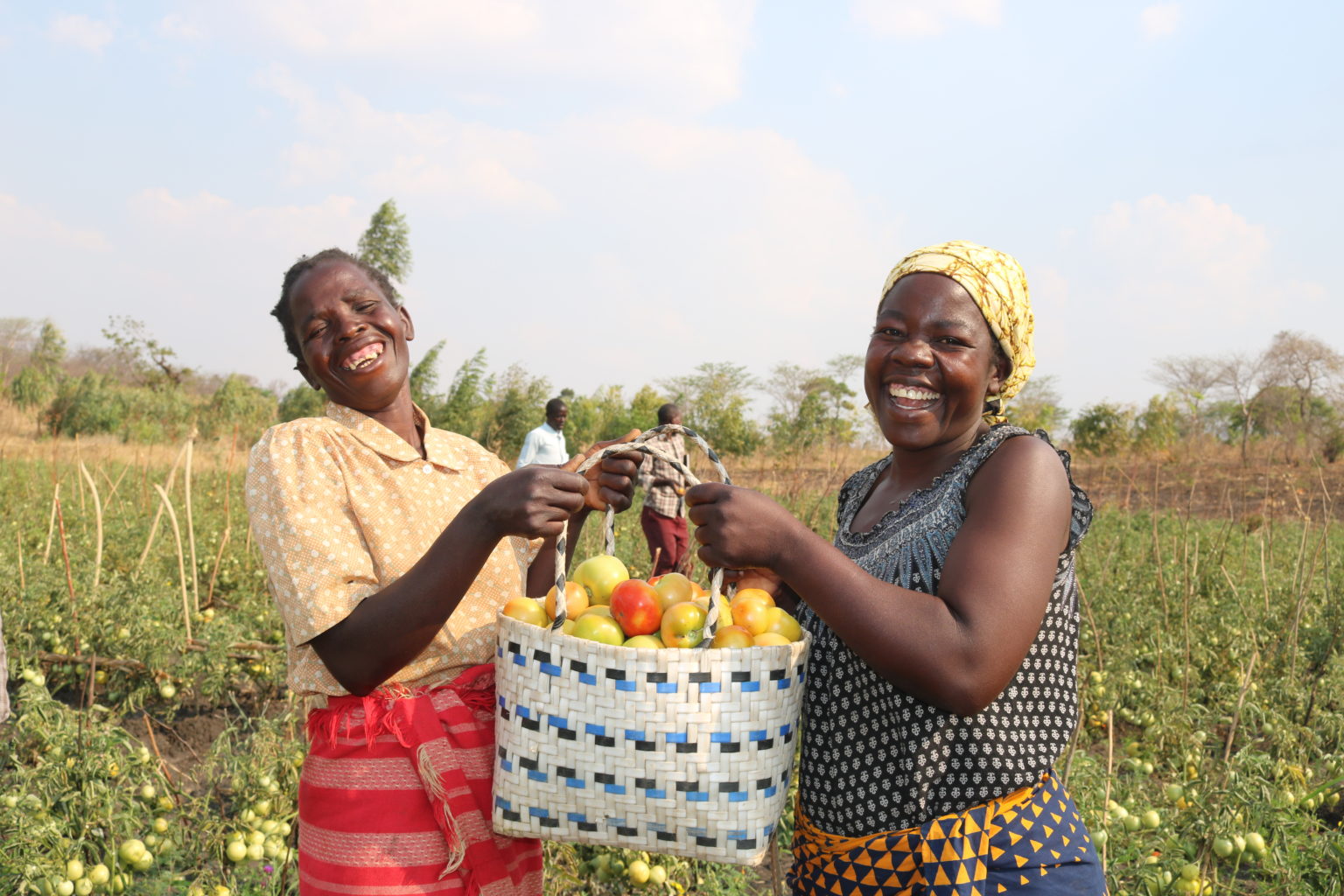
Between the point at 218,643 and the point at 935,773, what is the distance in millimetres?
2999

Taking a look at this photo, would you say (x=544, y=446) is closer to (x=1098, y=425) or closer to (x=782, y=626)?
(x=782, y=626)

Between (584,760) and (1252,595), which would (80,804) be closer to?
(584,760)

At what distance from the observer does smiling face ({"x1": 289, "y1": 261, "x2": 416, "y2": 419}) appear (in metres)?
1.54

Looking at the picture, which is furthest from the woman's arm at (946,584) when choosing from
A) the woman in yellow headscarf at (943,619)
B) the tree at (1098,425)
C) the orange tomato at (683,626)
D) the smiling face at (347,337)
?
the tree at (1098,425)

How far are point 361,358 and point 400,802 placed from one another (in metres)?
0.74

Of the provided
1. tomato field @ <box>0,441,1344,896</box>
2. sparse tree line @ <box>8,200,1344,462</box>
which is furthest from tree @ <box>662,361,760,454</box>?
tomato field @ <box>0,441,1344,896</box>

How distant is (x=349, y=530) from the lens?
54.1 inches

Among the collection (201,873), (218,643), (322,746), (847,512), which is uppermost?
(847,512)

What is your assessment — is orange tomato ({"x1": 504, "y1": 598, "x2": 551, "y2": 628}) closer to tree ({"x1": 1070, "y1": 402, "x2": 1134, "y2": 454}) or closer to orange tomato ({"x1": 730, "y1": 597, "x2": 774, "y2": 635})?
orange tomato ({"x1": 730, "y1": 597, "x2": 774, "y2": 635})

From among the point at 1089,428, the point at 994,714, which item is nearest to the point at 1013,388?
the point at 994,714

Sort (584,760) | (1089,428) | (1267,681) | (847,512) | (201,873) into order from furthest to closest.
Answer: (1089,428)
(1267,681)
(201,873)
(847,512)
(584,760)

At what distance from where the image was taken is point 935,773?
1.23 m

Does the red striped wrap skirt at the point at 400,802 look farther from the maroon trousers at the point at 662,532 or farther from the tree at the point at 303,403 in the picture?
the tree at the point at 303,403

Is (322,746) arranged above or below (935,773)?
below
